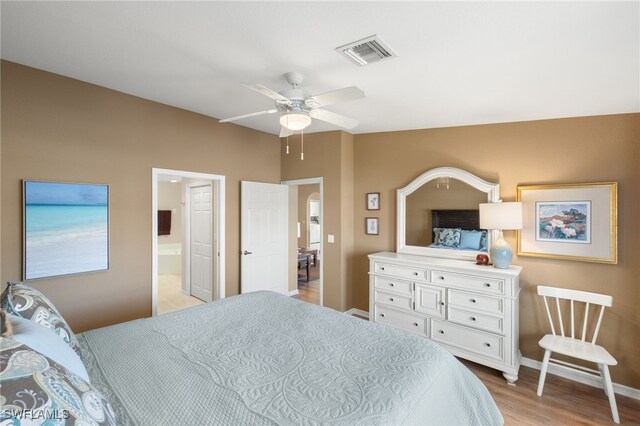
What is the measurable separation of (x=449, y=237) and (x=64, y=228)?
3.81m

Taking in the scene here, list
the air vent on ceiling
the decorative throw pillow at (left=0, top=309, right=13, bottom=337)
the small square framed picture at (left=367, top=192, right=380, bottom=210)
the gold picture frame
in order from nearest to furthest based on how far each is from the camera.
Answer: the decorative throw pillow at (left=0, top=309, right=13, bottom=337)
the air vent on ceiling
the gold picture frame
the small square framed picture at (left=367, top=192, right=380, bottom=210)

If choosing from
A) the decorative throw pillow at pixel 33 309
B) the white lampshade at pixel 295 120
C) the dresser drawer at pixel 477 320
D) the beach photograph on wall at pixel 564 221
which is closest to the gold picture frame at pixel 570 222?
the beach photograph on wall at pixel 564 221

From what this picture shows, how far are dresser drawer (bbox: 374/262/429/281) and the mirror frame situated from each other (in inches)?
18.3

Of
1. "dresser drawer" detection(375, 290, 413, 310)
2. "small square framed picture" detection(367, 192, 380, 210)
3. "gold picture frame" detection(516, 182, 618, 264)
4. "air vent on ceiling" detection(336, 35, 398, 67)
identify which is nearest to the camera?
"air vent on ceiling" detection(336, 35, 398, 67)

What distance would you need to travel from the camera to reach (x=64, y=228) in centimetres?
254

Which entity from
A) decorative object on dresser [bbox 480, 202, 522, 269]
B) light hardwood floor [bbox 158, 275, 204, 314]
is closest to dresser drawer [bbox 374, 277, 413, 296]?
decorative object on dresser [bbox 480, 202, 522, 269]

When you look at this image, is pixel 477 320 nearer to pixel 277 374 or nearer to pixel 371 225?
pixel 371 225

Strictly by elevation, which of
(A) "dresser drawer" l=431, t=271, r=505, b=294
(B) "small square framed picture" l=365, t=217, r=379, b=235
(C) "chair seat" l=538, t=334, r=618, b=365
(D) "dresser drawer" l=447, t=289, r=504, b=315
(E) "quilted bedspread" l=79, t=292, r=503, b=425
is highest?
(B) "small square framed picture" l=365, t=217, r=379, b=235

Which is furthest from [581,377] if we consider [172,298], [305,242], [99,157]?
[305,242]

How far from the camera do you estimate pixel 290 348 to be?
1601 millimetres

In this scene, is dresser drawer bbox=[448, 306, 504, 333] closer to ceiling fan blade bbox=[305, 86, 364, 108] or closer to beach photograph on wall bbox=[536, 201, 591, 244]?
beach photograph on wall bbox=[536, 201, 591, 244]

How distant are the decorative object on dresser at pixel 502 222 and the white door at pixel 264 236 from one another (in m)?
2.79

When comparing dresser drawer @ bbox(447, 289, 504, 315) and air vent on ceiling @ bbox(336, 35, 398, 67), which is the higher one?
air vent on ceiling @ bbox(336, 35, 398, 67)

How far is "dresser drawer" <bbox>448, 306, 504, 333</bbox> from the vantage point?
2.73m
